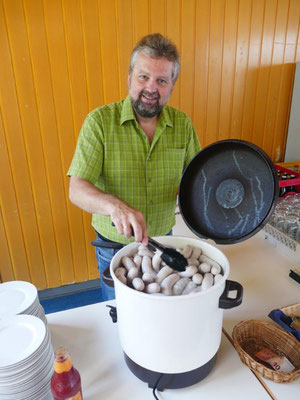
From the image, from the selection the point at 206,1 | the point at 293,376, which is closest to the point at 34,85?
the point at 206,1

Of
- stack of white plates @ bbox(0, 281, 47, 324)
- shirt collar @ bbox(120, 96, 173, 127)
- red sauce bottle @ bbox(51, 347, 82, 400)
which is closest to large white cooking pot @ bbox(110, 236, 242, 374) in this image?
red sauce bottle @ bbox(51, 347, 82, 400)

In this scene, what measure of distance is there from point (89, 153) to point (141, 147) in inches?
9.0

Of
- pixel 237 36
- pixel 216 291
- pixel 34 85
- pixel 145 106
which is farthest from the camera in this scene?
pixel 237 36

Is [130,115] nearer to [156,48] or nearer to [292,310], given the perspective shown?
[156,48]

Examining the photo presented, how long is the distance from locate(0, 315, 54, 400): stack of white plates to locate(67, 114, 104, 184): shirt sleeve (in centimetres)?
56

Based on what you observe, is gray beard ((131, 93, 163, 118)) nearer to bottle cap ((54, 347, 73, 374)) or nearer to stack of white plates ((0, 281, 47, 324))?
stack of white plates ((0, 281, 47, 324))

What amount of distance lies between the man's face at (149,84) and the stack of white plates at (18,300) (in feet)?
2.62

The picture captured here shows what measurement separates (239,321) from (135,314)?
0.46m

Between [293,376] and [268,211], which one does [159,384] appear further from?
[268,211]

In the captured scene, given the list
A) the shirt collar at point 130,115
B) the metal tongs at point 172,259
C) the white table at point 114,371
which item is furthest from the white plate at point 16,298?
the shirt collar at point 130,115

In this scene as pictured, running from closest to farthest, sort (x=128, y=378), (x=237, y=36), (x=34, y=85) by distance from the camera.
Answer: (x=128, y=378)
(x=34, y=85)
(x=237, y=36)

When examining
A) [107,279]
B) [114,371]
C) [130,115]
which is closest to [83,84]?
[130,115]

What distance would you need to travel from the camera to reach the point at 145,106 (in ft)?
4.04

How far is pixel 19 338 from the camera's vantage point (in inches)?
28.2
